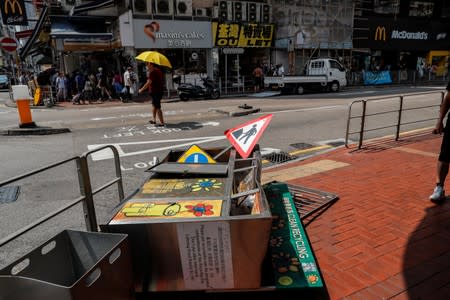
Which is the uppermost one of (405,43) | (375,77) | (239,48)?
(405,43)

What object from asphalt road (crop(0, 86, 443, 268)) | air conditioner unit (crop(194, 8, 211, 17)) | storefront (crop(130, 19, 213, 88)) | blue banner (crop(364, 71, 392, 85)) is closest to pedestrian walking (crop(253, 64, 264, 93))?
storefront (crop(130, 19, 213, 88))

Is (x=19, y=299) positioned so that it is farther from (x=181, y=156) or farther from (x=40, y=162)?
(x=40, y=162)

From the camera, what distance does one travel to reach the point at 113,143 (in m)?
8.88

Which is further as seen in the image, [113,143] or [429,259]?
[113,143]

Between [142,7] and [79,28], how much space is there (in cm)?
460

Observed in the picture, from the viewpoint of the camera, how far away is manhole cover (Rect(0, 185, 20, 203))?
521 cm

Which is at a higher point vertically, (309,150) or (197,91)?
(197,91)

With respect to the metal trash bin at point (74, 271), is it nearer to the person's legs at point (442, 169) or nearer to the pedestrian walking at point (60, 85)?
the person's legs at point (442, 169)

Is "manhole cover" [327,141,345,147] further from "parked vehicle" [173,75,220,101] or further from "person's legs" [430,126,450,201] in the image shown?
"parked vehicle" [173,75,220,101]

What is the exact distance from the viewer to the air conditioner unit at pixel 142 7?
22625mm

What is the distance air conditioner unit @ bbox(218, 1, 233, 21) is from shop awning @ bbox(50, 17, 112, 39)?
817 centimetres

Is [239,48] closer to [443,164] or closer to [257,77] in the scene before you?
[257,77]

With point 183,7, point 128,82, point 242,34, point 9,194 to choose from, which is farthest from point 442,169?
point 242,34

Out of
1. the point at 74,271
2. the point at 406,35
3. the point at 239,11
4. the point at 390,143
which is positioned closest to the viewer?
the point at 74,271
